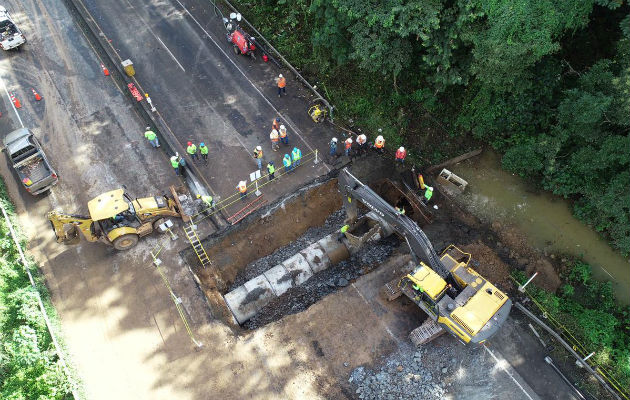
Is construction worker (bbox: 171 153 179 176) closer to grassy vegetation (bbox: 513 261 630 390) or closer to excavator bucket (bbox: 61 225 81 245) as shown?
excavator bucket (bbox: 61 225 81 245)

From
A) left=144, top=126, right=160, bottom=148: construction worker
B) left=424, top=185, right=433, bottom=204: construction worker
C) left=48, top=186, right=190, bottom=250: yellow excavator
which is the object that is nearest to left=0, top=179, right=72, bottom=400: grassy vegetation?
left=48, top=186, right=190, bottom=250: yellow excavator

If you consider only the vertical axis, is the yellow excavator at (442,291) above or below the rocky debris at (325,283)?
above

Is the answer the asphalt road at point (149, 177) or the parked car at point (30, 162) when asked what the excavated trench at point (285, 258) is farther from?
the parked car at point (30, 162)

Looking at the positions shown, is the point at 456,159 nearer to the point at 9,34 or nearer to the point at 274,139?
the point at 274,139

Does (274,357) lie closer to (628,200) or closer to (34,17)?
(628,200)

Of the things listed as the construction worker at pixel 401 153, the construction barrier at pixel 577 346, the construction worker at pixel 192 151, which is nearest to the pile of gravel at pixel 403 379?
the construction barrier at pixel 577 346

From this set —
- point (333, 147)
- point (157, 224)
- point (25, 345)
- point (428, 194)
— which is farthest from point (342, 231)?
point (25, 345)

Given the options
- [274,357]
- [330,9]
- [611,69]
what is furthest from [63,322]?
[611,69]
